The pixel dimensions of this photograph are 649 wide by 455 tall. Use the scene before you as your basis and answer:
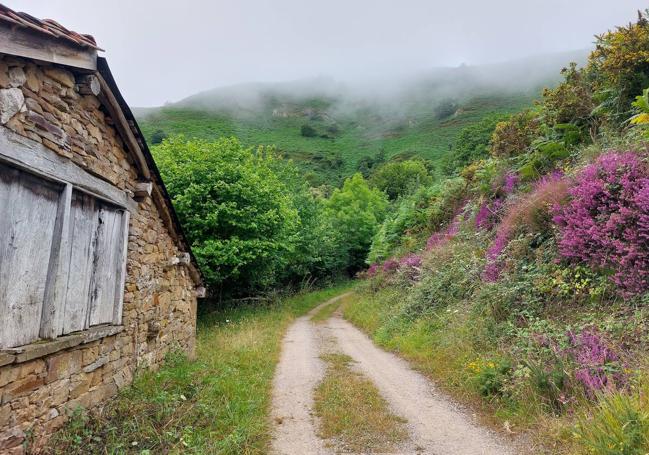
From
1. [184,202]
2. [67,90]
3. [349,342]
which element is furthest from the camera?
[184,202]

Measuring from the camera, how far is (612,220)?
6184mm

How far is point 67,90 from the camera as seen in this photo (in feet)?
15.0

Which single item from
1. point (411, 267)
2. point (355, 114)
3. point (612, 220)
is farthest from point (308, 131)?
A: point (612, 220)

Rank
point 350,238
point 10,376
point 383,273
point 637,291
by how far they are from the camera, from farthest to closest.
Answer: point 350,238
point 383,273
point 637,291
point 10,376

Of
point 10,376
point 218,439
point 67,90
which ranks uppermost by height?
point 67,90

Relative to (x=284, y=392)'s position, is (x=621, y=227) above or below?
above

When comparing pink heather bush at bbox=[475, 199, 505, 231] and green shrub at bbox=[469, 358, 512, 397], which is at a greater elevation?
pink heather bush at bbox=[475, 199, 505, 231]

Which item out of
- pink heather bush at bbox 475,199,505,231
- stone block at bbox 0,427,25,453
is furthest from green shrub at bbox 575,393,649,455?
pink heather bush at bbox 475,199,505,231

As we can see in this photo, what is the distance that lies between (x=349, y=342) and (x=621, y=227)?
715 centimetres

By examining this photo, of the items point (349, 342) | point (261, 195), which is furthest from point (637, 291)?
point (261, 195)

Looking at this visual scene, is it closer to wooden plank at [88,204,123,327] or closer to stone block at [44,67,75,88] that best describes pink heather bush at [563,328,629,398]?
wooden plank at [88,204,123,327]

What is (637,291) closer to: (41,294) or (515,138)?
(41,294)

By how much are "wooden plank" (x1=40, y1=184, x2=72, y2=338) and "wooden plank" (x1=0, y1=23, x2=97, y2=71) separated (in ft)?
4.45

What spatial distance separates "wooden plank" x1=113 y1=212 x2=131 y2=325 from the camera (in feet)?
18.6
